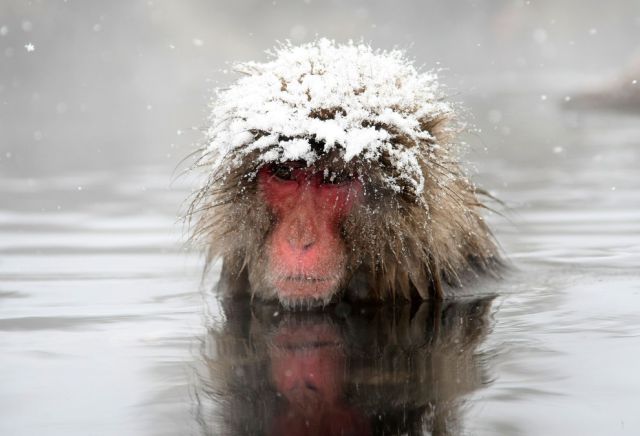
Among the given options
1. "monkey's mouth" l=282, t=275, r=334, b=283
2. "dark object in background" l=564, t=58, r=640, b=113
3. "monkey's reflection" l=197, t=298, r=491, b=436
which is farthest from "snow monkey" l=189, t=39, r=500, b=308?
"dark object in background" l=564, t=58, r=640, b=113

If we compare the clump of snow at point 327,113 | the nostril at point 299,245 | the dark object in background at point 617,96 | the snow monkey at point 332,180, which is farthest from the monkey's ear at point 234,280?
the dark object in background at point 617,96

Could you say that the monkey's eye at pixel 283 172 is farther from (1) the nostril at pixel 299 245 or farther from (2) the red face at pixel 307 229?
(1) the nostril at pixel 299 245

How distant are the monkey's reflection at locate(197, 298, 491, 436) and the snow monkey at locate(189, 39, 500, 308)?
0.38ft

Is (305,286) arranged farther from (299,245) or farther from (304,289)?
(299,245)

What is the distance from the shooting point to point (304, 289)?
3.46 meters

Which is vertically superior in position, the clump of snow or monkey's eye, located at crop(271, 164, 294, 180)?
the clump of snow

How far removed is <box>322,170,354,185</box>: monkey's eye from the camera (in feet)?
11.1

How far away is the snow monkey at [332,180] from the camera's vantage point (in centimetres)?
341

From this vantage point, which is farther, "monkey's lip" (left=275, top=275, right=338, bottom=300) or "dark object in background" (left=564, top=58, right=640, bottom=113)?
"dark object in background" (left=564, top=58, right=640, bottom=113)

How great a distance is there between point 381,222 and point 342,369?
729mm

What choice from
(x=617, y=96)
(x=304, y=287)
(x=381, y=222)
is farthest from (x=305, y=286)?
(x=617, y=96)

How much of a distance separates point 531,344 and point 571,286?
43.3 inches

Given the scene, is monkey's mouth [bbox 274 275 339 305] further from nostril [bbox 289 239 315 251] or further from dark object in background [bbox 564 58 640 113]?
dark object in background [bbox 564 58 640 113]

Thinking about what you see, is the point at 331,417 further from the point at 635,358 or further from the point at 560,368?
the point at 635,358
